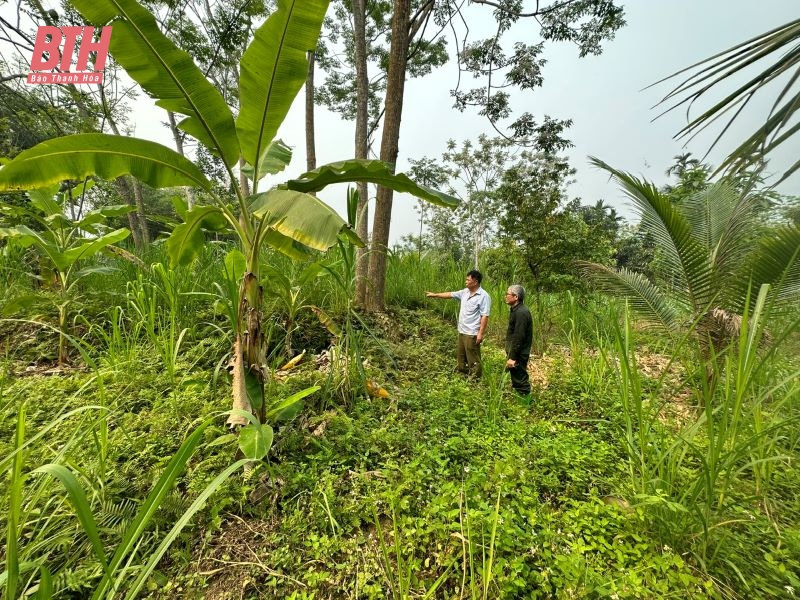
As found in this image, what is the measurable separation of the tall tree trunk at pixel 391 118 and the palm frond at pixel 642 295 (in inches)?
108

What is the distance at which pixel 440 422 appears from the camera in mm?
2611

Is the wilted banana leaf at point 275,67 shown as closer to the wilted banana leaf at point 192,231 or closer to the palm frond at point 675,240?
the wilted banana leaf at point 192,231

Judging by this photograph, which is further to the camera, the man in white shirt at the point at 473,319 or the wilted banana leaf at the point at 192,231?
the man in white shirt at the point at 473,319

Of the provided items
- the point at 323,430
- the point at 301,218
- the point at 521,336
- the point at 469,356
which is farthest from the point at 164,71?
the point at 469,356

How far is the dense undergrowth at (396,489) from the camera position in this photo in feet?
4.37

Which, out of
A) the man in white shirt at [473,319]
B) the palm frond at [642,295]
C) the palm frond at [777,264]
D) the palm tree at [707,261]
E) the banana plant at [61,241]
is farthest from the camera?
the man in white shirt at [473,319]

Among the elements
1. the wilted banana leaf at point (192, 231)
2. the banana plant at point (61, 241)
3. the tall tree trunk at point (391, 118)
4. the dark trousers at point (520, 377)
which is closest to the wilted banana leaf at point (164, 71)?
the wilted banana leaf at point (192, 231)

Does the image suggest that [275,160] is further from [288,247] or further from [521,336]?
[521,336]

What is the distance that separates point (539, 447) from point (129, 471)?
8.81 feet

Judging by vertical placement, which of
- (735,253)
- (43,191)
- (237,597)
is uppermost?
(43,191)

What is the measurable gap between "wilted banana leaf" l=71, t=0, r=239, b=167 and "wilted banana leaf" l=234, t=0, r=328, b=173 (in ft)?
0.48

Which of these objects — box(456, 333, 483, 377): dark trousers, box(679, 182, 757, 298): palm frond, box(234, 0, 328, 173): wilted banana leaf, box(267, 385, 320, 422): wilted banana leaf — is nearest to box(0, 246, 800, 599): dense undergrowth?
box(267, 385, 320, 422): wilted banana leaf

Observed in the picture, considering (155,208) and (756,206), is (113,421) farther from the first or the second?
(155,208)

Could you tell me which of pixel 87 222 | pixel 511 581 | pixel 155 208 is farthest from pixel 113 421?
pixel 155 208
